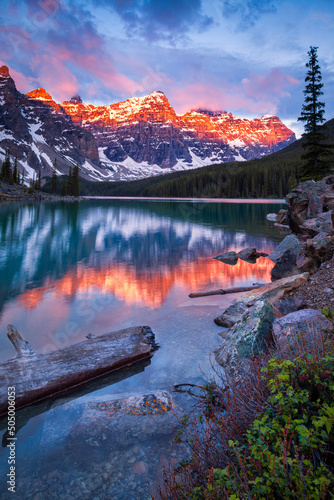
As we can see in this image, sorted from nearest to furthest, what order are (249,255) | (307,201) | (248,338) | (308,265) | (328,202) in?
(248,338), (308,265), (249,255), (328,202), (307,201)

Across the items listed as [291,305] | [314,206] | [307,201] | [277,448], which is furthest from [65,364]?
[307,201]

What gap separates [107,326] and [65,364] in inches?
128

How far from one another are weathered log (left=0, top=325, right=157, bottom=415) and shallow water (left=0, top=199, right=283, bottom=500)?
36 centimetres

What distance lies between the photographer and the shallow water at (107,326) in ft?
13.5

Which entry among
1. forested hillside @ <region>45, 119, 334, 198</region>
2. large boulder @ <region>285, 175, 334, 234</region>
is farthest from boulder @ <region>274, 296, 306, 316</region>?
forested hillside @ <region>45, 119, 334, 198</region>

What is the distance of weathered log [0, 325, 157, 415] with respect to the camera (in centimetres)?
552

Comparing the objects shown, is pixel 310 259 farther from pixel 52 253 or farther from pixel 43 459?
pixel 52 253

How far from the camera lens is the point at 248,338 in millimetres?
6332


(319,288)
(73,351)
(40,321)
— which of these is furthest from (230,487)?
(40,321)

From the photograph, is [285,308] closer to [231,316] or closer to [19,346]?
[231,316]

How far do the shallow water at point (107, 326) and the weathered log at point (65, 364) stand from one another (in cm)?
36

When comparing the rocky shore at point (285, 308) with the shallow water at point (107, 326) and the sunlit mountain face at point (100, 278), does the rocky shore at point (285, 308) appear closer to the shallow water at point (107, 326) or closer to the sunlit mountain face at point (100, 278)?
the shallow water at point (107, 326)

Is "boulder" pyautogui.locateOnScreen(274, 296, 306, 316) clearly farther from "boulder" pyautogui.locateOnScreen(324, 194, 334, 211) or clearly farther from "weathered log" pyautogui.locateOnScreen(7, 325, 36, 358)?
"boulder" pyautogui.locateOnScreen(324, 194, 334, 211)

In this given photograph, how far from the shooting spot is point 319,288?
8.74m
